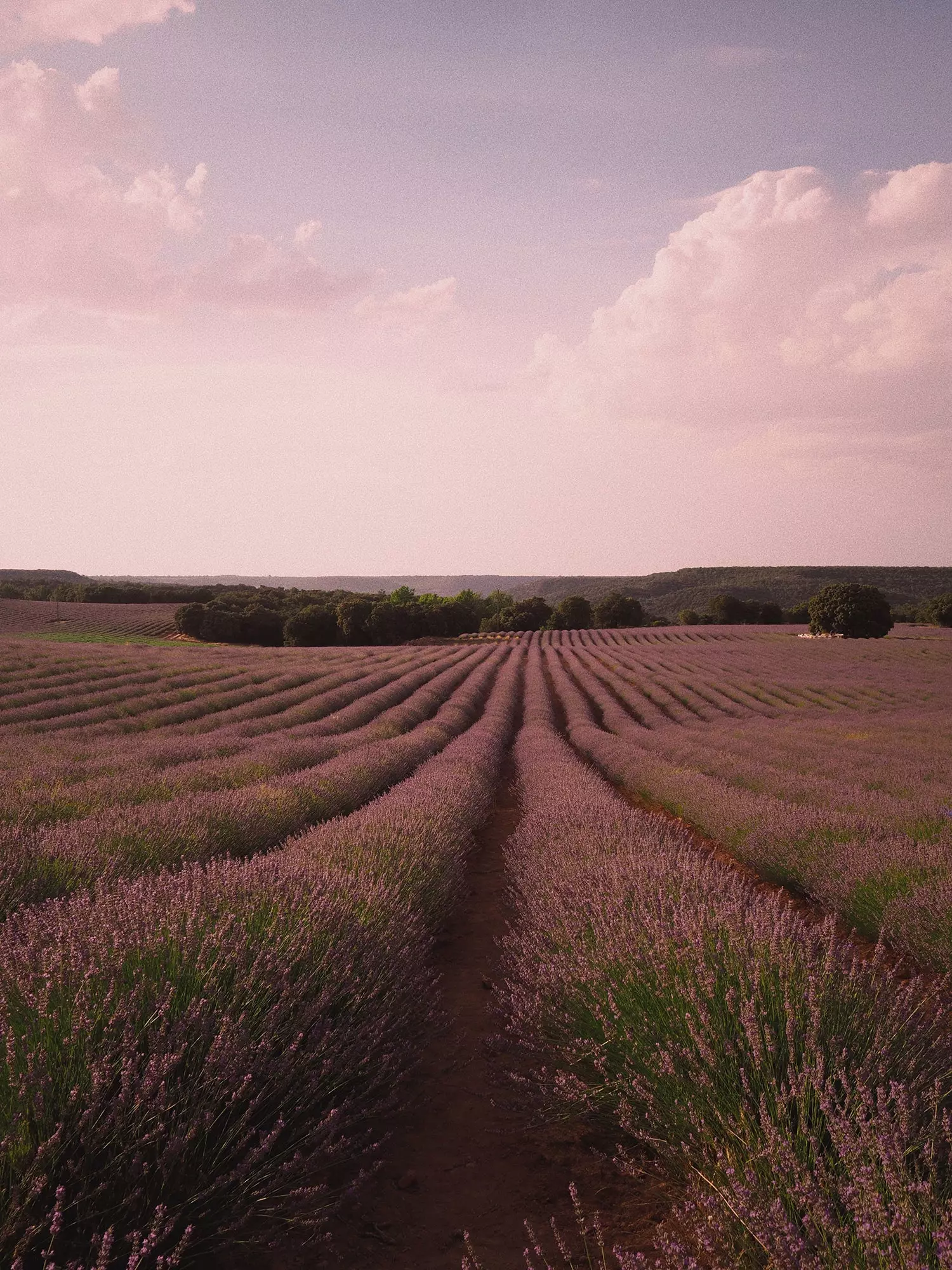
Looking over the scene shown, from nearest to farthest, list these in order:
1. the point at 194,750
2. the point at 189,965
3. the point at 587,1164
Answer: the point at 189,965 → the point at 587,1164 → the point at 194,750

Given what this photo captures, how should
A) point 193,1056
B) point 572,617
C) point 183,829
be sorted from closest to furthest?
point 193,1056
point 183,829
point 572,617

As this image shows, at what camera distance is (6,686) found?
15.3m

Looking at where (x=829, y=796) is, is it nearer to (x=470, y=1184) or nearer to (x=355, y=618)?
(x=470, y=1184)

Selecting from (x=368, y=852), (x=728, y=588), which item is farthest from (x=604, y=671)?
(x=728, y=588)

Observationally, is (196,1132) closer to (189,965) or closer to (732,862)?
(189,965)

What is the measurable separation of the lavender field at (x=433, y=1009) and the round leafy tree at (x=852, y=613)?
46234 mm

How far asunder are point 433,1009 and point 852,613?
2024 inches

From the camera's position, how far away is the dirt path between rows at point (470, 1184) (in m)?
2.05

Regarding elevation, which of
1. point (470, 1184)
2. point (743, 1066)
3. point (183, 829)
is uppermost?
point (743, 1066)

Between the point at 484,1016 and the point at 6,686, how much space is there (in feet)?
51.0

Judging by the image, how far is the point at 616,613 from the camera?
70812 millimetres

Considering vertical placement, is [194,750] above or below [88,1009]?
below

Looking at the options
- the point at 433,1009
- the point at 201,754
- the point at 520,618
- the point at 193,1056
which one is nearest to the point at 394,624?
the point at 520,618

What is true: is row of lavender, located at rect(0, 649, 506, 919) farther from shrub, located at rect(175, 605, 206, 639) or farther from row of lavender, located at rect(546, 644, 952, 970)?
shrub, located at rect(175, 605, 206, 639)
